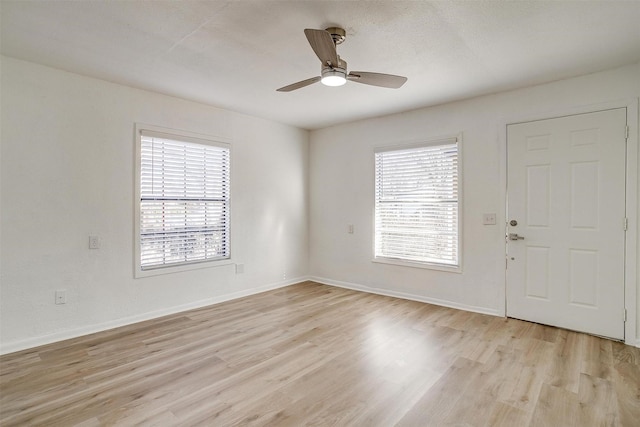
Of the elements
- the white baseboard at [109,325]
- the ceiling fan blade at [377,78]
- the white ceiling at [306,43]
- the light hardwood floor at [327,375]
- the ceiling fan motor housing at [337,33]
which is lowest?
the light hardwood floor at [327,375]

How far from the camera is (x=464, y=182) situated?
13.4 ft

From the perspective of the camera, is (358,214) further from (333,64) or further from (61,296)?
(61,296)

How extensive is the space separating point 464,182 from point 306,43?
2.59 metres

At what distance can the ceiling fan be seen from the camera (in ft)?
6.76

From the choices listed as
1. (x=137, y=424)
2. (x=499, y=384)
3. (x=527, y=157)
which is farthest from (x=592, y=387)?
(x=137, y=424)

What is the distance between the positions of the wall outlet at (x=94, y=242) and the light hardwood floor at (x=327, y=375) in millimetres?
903

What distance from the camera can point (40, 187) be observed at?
10.1ft

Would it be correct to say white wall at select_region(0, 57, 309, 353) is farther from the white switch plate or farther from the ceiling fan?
the white switch plate

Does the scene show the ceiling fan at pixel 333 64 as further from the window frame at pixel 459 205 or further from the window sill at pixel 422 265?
the window sill at pixel 422 265

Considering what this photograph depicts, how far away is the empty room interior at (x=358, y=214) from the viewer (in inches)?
88.3

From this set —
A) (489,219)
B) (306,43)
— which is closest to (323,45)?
(306,43)

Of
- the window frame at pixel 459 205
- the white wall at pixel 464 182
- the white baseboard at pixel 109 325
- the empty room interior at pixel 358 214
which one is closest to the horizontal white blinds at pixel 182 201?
the empty room interior at pixel 358 214

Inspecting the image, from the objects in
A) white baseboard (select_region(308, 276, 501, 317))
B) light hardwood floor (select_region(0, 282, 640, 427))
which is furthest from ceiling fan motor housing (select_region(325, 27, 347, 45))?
white baseboard (select_region(308, 276, 501, 317))

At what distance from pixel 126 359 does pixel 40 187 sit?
70.8 inches
